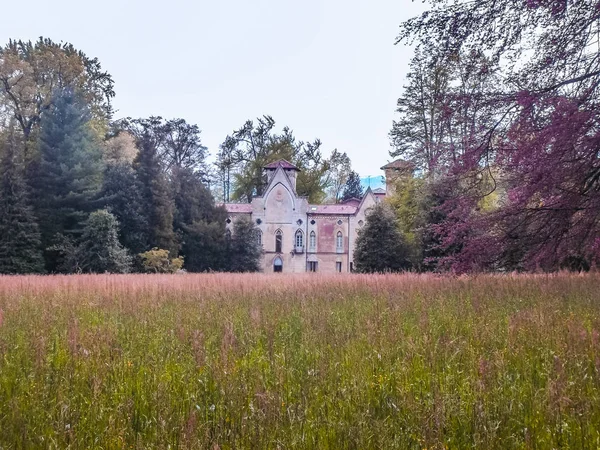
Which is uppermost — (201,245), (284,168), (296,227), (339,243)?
(284,168)

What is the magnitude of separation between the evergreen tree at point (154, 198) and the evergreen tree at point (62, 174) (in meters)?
3.17

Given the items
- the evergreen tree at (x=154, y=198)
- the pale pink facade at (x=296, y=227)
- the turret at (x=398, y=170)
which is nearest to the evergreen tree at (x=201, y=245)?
the evergreen tree at (x=154, y=198)

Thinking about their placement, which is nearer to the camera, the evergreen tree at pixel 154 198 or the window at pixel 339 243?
the evergreen tree at pixel 154 198

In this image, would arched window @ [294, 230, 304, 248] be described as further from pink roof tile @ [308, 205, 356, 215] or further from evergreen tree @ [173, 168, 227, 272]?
evergreen tree @ [173, 168, 227, 272]

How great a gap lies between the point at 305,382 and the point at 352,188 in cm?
6782

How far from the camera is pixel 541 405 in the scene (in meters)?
3.19

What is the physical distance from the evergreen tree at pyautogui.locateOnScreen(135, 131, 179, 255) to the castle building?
14.0m

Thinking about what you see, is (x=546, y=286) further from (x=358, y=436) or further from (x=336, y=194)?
(x=336, y=194)

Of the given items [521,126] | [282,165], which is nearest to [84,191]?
[282,165]

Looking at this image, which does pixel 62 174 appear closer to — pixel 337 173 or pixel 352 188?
pixel 337 173

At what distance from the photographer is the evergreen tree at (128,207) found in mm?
33000

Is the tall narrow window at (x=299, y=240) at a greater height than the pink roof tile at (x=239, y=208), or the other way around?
the pink roof tile at (x=239, y=208)

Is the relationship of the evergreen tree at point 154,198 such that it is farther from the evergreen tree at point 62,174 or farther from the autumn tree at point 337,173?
the autumn tree at point 337,173

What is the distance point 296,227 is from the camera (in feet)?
162
